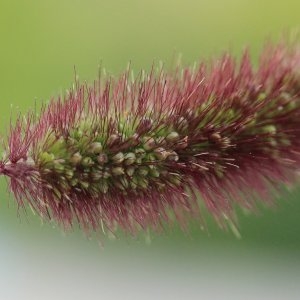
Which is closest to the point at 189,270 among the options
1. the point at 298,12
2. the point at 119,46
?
the point at 119,46

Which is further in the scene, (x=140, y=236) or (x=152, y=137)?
(x=140, y=236)

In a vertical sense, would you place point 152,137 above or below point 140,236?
below

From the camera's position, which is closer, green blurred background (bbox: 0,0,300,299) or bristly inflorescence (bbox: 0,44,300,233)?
bristly inflorescence (bbox: 0,44,300,233)

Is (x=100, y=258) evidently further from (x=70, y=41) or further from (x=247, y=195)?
(x=247, y=195)

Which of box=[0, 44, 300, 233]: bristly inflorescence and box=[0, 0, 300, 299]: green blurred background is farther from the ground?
box=[0, 0, 300, 299]: green blurred background

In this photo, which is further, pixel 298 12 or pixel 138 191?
pixel 298 12
